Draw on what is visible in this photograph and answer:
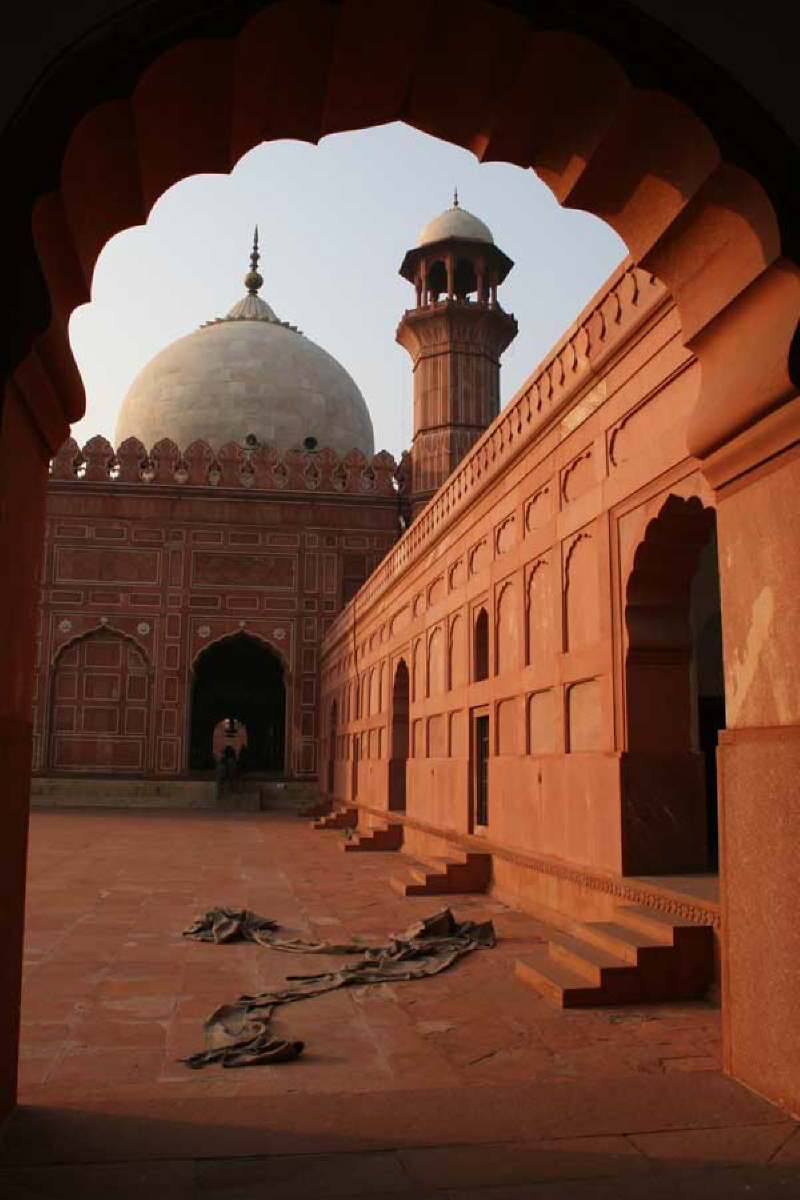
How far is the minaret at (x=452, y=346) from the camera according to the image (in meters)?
23.2

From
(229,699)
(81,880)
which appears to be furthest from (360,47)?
(229,699)

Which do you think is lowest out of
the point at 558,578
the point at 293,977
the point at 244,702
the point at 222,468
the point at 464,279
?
the point at 293,977

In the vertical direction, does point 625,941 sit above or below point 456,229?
below

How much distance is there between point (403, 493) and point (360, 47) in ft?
66.8

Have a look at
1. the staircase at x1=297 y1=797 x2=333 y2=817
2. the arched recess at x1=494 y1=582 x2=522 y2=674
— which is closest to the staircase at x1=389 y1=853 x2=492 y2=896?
the arched recess at x1=494 y1=582 x2=522 y2=674

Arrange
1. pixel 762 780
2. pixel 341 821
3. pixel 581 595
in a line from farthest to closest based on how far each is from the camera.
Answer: pixel 341 821
pixel 581 595
pixel 762 780

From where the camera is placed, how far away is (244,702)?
1241 inches

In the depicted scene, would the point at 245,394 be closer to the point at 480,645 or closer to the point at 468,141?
the point at 480,645

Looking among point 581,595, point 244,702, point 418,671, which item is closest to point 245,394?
point 244,702

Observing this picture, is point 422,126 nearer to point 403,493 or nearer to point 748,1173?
point 748,1173

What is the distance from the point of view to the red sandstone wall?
591cm

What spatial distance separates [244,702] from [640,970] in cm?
2749

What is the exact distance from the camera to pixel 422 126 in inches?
132

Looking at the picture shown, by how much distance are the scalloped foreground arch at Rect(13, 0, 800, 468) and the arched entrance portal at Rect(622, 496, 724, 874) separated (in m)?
2.52
